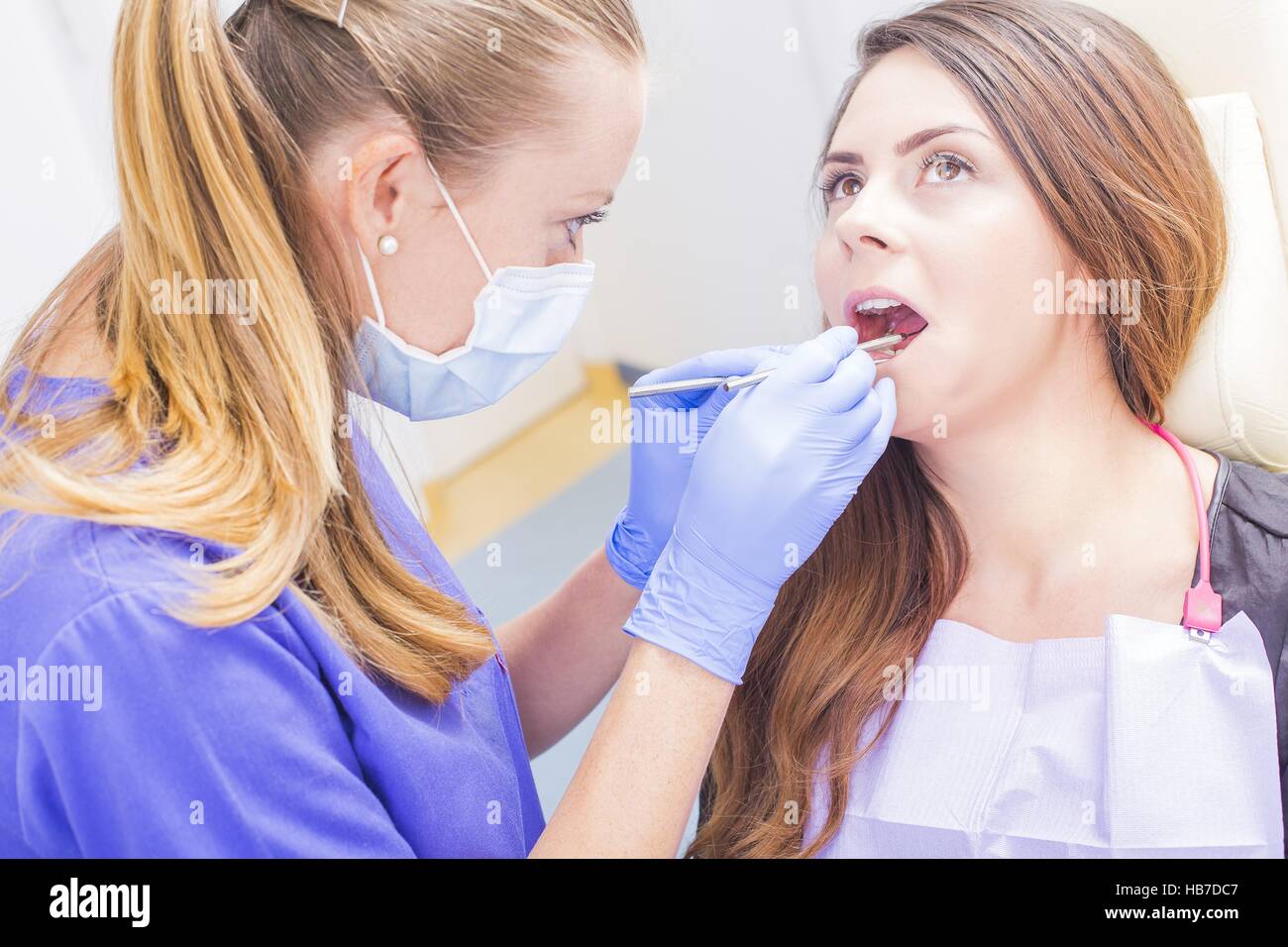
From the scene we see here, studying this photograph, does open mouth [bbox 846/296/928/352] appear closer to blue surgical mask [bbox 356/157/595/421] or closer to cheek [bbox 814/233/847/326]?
cheek [bbox 814/233/847/326]

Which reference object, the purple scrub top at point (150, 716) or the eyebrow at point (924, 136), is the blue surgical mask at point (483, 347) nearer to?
the purple scrub top at point (150, 716)

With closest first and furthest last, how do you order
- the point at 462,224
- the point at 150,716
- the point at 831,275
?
the point at 150,716
the point at 462,224
the point at 831,275

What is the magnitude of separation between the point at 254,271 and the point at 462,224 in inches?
8.3

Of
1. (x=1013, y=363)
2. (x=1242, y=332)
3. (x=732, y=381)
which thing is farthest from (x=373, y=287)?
(x=1242, y=332)

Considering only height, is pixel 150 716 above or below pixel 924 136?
below

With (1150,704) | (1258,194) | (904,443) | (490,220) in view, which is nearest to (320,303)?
(490,220)

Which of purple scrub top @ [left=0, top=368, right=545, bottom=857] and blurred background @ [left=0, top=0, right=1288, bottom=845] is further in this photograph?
blurred background @ [left=0, top=0, right=1288, bottom=845]

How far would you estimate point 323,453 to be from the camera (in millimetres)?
951

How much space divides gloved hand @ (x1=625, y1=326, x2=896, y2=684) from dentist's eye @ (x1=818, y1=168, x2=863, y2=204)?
314 mm

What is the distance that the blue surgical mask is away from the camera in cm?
110

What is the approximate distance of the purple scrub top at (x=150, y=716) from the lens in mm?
826

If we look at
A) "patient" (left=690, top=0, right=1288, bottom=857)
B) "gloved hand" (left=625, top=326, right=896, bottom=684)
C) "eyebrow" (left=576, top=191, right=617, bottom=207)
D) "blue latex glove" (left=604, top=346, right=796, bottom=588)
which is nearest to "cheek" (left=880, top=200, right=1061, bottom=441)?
"patient" (left=690, top=0, right=1288, bottom=857)

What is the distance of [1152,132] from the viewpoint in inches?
50.2

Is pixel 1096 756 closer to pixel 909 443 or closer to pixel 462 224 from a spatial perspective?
pixel 909 443
